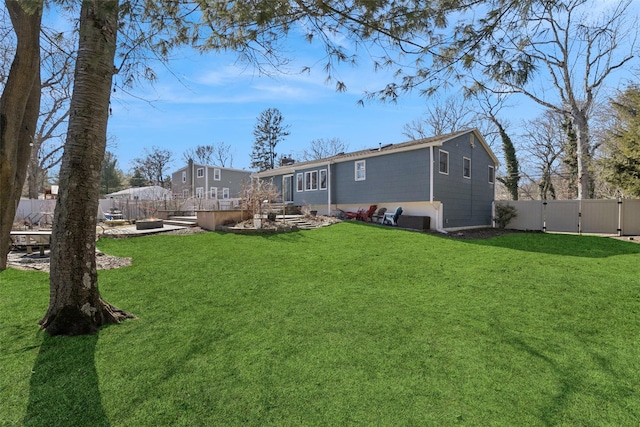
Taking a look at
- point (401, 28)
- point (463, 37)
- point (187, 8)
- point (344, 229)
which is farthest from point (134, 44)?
point (344, 229)

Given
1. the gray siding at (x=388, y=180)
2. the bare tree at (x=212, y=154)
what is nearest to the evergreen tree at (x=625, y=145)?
the gray siding at (x=388, y=180)

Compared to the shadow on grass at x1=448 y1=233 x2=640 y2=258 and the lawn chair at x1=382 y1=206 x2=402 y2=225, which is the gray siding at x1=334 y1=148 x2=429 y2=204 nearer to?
the lawn chair at x1=382 y1=206 x2=402 y2=225

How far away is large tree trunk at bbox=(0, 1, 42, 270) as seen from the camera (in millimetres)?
4965

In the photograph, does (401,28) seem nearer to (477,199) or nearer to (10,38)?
(10,38)

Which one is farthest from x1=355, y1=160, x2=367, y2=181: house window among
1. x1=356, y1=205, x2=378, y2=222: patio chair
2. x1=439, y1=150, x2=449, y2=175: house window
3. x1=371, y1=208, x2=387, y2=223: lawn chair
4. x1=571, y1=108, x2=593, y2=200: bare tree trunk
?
x1=571, y1=108, x2=593, y2=200: bare tree trunk

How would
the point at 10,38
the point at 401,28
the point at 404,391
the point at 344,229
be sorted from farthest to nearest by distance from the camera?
the point at 344,229 < the point at 10,38 < the point at 401,28 < the point at 404,391

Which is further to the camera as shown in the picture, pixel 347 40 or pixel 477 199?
pixel 477 199

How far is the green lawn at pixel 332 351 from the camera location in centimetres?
223

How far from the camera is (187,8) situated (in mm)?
3918

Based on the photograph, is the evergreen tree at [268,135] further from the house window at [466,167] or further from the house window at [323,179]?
the house window at [466,167]

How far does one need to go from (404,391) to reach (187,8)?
4827mm

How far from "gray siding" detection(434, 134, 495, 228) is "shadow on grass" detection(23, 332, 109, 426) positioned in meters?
12.7

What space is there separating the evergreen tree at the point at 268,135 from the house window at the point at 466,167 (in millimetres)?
27169

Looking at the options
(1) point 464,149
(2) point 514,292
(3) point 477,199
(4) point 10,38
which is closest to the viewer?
(2) point 514,292
